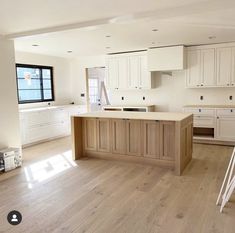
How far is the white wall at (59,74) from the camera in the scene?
21.8 feet

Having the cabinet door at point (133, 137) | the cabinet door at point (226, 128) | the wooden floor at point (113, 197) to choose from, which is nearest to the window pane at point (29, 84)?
the wooden floor at point (113, 197)

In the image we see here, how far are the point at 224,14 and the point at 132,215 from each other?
9.67 ft

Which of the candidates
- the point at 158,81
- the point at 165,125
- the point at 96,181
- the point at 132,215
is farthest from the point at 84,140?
the point at 158,81

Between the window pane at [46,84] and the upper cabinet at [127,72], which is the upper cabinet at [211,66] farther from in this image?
the window pane at [46,84]

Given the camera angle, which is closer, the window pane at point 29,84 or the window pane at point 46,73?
the window pane at point 29,84

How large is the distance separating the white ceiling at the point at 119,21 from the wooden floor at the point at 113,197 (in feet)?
7.46

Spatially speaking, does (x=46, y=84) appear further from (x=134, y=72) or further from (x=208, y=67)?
(x=208, y=67)

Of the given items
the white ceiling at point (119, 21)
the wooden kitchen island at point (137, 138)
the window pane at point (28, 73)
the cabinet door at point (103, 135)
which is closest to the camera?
the white ceiling at point (119, 21)

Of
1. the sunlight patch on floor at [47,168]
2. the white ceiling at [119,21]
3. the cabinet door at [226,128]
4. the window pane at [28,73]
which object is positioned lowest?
the sunlight patch on floor at [47,168]

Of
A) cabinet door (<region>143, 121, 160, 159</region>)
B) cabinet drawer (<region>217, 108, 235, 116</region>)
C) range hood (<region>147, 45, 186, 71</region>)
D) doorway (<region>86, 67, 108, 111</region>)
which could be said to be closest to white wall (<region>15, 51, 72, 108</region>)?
doorway (<region>86, 67, 108, 111</region>)

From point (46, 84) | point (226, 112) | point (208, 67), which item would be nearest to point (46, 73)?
point (46, 84)

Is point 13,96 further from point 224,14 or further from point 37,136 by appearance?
point 224,14

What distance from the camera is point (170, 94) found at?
6496 mm

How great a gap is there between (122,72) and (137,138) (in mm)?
2932
